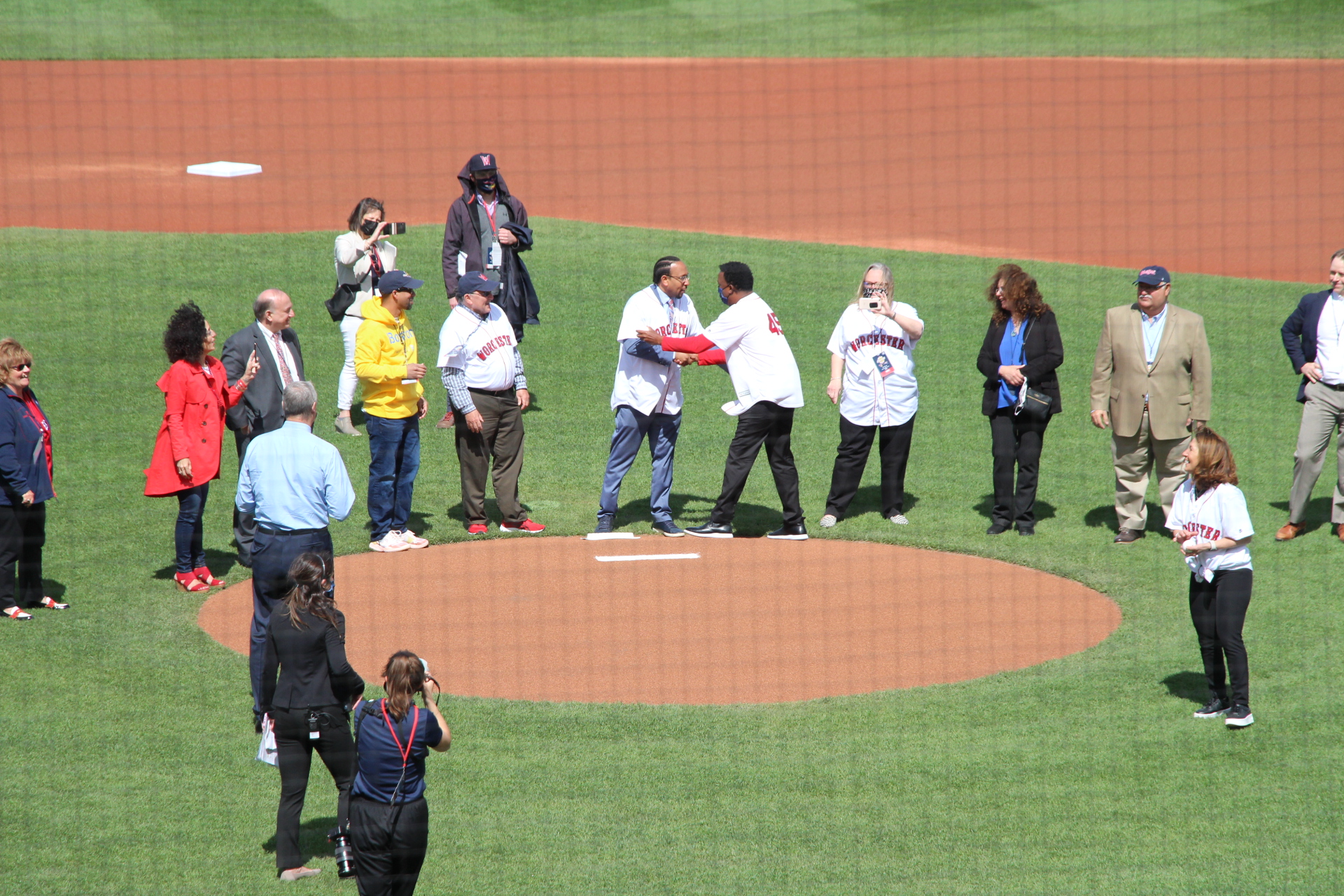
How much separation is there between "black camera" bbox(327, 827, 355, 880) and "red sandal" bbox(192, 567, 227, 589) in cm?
356

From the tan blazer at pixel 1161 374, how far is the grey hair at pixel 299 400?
546 cm

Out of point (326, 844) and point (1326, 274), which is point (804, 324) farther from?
point (326, 844)

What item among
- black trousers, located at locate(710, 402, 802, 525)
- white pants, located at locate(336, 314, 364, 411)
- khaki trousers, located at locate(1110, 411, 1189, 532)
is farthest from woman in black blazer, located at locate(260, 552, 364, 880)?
khaki trousers, located at locate(1110, 411, 1189, 532)

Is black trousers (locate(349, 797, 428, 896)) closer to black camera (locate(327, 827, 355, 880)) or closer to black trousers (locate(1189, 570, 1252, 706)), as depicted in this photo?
black camera (locate(327, 827, 355, 880))

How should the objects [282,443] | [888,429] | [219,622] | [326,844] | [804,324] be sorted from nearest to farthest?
1. [326,844]
2. [282,443]
3. [219,622]
4. [888,429]
5. [804,324]

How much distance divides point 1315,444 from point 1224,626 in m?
3.45

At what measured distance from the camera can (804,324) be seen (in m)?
14.3

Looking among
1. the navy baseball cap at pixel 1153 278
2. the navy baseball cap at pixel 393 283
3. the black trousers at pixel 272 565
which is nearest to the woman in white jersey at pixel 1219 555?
the navy baseball cap at pixel 1153 278

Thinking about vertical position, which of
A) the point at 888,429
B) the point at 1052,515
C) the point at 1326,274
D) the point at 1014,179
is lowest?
the point at 1052,515

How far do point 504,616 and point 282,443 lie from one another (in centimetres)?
246

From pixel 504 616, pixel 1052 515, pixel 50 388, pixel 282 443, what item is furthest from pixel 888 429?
pixel 50 388

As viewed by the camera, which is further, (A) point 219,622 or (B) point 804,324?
(B) point 804,324

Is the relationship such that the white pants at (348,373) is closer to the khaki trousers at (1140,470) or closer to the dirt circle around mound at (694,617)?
the dirt circle around mound at (694,617)

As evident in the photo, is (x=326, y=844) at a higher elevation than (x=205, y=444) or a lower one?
lower
